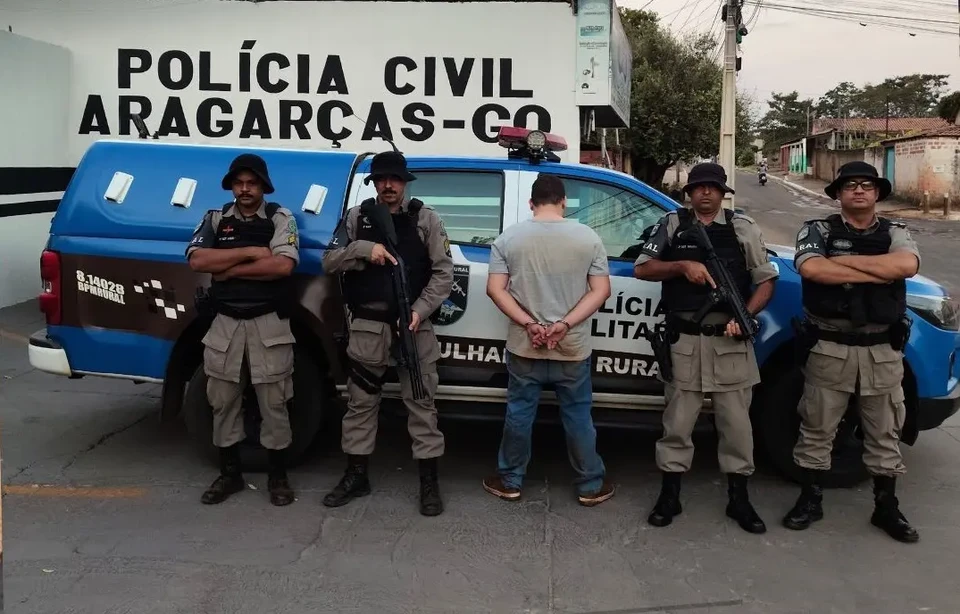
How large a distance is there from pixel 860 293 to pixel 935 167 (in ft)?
97.6

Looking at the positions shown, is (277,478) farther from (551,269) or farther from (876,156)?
(876,156)

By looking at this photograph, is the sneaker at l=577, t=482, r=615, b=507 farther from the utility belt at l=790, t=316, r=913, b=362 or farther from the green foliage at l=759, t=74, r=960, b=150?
the green foliage at l=759, t=74, r=960, b=150

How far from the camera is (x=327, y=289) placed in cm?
445

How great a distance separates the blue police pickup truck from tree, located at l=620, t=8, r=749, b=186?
81.8ft

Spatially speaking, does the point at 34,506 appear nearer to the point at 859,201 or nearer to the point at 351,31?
the point at 859,201

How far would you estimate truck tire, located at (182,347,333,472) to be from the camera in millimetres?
4551

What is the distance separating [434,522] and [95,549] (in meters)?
1.56

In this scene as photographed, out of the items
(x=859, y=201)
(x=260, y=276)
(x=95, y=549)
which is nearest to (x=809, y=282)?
(x=859, y=201)

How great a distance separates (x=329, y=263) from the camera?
3.99 meters

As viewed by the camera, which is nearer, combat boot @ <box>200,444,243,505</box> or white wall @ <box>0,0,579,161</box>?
combat boot @ <box>200,444,243,505</box>

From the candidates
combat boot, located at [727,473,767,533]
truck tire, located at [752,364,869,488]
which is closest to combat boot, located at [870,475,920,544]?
truck tire, located at [752,364,869,488]

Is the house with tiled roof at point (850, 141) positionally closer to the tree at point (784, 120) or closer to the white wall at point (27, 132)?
the tree at point (784, 120)

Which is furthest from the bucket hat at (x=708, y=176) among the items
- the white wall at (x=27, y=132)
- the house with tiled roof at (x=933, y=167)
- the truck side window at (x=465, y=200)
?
the house with tiled roof at (x=933, y=167)

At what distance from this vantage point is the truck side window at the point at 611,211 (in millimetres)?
4453
